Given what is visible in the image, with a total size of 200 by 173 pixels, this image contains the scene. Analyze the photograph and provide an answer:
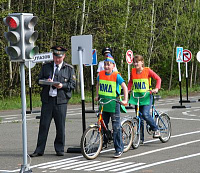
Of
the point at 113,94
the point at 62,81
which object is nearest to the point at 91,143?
the point at 113,94

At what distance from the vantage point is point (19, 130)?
16.0 metres

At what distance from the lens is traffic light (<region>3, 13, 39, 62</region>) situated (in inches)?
346

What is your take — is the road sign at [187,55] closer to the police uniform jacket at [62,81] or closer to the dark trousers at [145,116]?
the dark trousers at [145,116]

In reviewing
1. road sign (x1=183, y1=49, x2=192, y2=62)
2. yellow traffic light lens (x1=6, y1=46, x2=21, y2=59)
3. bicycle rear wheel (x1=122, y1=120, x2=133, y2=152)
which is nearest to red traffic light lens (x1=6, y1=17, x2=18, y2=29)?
yellow traffic light lens (x1=6, y1=46, x2=21, y2=59)

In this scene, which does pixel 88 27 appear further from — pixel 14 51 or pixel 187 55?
pixel 14 51

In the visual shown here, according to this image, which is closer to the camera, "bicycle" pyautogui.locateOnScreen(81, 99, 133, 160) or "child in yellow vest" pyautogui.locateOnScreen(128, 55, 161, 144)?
"bicycle" pyautogui.locateOnScreen(81, 99, 133, 160)

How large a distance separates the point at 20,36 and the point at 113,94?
8.87ft

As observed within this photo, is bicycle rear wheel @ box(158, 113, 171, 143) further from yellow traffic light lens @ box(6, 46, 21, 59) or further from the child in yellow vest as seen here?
yellow traffic light lens @ box(6, 46, 21, 59)

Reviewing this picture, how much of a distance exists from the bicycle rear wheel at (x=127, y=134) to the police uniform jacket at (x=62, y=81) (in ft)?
4.10

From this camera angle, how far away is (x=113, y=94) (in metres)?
10.9

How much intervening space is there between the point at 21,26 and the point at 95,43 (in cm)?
2950

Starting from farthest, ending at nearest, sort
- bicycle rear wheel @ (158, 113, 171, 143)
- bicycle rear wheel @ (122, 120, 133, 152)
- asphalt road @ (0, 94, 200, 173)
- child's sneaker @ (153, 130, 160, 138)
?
1. bicycle rear wheel @ (158, 113, 171, 143)
2. child's sneaker @ (153, 130, 160, 138)
3. bicycle rear wheel @ (122, 120, 133, 152)
4. asphalt road @ (0, 94, 200, 173)

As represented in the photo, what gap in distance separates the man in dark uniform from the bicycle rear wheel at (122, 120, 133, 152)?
118 cm

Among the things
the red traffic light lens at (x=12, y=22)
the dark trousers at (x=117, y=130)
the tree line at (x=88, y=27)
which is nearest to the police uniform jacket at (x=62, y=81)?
the dark trousers at (x=117, y=130)
